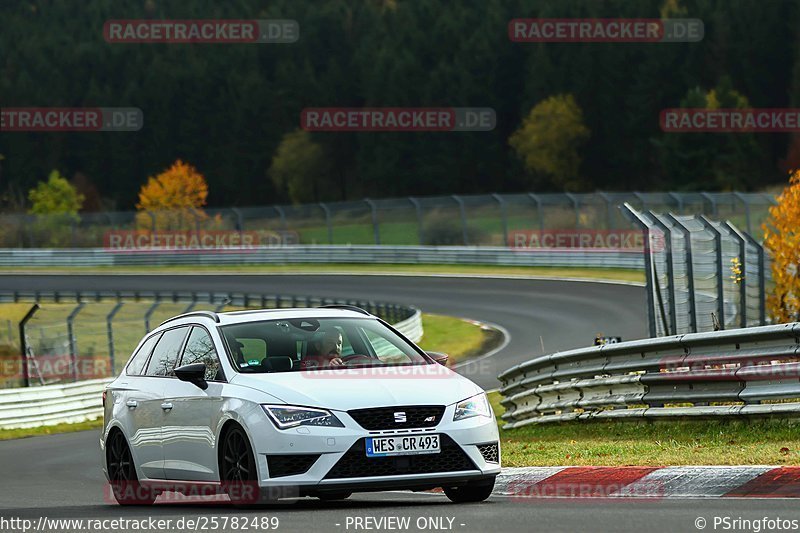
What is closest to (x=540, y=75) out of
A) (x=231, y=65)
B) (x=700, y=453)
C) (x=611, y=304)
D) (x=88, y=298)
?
(x=231, y=65)

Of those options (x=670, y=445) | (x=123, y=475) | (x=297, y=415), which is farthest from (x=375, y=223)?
(x=297, y=415)

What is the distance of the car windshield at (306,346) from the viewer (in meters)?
9.66

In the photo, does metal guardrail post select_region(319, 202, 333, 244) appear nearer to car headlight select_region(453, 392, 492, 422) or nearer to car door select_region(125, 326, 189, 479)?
car door select_region(125, 326, 189, 479)

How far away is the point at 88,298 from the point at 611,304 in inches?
783

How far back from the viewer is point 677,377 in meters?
12.1

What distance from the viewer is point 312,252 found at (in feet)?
188

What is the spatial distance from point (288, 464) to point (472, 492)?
1.39 m

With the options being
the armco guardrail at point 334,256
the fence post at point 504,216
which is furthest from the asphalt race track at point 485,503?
the fence post at point 504,216

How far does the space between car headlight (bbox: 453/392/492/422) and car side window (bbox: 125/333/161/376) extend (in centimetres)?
298

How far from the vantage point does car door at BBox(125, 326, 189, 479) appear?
1027 centimetres

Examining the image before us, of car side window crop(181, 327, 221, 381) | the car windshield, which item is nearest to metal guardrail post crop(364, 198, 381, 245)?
car side window crop(181, 327, 221, 381)
